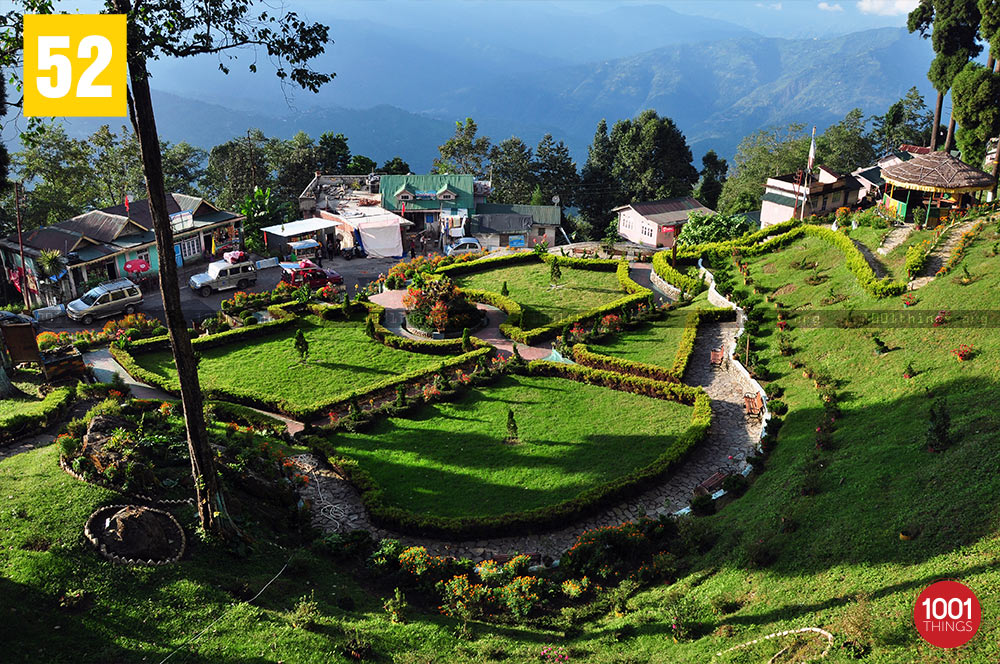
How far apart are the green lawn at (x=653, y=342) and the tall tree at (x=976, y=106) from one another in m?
18.5

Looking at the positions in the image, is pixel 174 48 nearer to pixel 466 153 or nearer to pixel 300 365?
pixel 300 365

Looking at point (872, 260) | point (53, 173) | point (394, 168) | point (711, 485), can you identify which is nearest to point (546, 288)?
point (872, 260)

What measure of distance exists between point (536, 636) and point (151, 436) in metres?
11.9

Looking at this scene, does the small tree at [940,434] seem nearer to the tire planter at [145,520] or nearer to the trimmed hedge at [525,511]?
the trimmed hedge at [525,511]

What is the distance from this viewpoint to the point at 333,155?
255 ft

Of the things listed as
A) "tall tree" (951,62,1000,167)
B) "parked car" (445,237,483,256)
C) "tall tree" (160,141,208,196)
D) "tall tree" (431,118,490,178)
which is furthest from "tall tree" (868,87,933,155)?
"tall tree" (160,141,208,196)

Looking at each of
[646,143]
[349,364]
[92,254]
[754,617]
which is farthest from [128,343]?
[646,143]

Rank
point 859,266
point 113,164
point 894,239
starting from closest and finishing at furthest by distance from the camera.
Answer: point 859,266, point 894,239, point 113,164

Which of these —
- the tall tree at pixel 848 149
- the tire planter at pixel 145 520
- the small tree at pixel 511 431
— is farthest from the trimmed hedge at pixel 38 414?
the tall tree at pixel 848 149

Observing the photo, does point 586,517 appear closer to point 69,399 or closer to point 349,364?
point 349,364

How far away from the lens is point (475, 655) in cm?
1273

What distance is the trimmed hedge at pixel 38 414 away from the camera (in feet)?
66.8

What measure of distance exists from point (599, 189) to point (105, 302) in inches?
2347

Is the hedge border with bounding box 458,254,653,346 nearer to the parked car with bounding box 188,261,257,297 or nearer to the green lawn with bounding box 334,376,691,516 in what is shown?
the green lawn with bounding box 334,376,691,516
